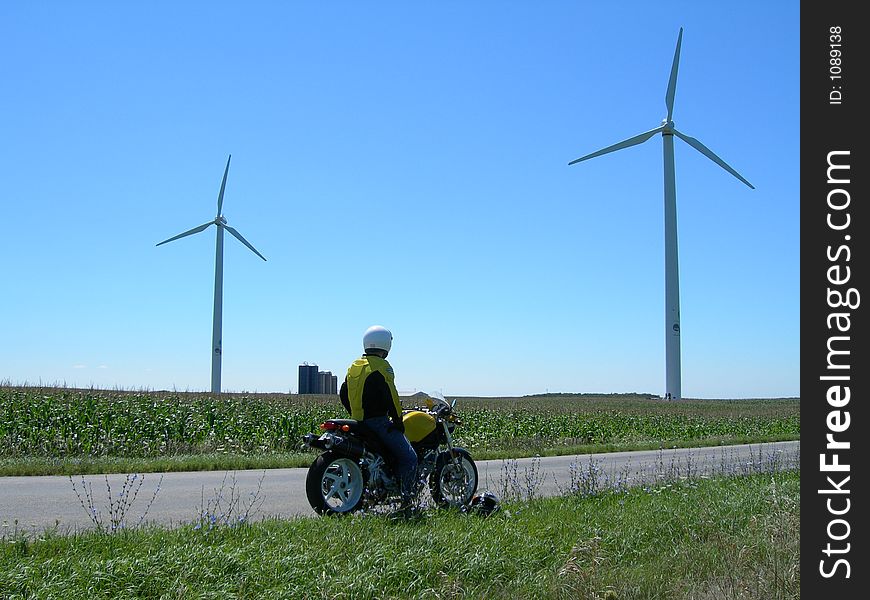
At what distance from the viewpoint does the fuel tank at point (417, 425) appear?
920 centimetres

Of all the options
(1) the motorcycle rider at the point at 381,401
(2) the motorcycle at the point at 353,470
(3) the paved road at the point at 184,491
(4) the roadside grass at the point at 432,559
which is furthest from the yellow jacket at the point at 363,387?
(3) the paved road at the point at 184,491

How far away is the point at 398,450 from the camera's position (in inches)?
335

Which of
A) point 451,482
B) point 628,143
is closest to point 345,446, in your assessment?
point 451,482

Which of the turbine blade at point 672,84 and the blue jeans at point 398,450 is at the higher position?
the turbine blade at point 672,84

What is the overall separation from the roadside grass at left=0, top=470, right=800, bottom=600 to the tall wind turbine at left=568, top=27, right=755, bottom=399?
37867 mm

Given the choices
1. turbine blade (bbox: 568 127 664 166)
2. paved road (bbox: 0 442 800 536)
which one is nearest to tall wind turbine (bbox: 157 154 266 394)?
turbine blade (bbox: 568 127 664 166)

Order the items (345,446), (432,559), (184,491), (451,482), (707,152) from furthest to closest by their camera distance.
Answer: (707,152) → (184,491) → (451,482) → (345,446) → (432,559)

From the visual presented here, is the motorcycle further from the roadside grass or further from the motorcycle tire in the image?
the roadside grass

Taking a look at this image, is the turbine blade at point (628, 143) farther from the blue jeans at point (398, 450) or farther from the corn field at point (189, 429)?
the blue jeans at point (398, 450)

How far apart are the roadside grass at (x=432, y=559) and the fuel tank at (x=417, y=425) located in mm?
986

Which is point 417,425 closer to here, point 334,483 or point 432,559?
point 334,483

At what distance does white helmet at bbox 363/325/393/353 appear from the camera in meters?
8.61

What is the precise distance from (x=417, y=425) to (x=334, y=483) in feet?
3.82

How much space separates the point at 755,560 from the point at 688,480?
481cm
